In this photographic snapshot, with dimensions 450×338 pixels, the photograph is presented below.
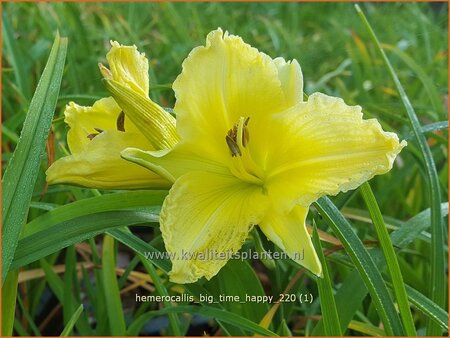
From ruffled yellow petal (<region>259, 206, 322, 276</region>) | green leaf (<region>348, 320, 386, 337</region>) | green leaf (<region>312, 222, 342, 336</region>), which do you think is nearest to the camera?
ruffled yellow petal (<region>259, 206, 322, 276</region>)

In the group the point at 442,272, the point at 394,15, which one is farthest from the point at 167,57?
the point at 394,15

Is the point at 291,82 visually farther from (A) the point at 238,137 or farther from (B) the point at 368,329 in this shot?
(B) the point at 368,329

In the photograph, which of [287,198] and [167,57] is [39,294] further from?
[167,57]

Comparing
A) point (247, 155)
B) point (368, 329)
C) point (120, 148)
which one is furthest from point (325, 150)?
point (368, 329)

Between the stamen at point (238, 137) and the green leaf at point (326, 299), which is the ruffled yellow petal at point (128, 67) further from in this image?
the green leaf at point (326, 299)

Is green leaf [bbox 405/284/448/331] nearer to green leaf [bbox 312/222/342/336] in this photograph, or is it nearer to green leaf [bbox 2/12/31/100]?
green leaf [bbox 312/222/342/336]

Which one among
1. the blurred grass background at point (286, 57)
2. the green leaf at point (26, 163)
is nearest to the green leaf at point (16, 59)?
the blurred grass background at point (286, 57)

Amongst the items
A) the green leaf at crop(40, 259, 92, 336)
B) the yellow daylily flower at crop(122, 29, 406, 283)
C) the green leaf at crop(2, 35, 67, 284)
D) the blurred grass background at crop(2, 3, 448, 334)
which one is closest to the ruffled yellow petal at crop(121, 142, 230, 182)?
the yellow daylily flower at crop(122, 29, 406, 283)
